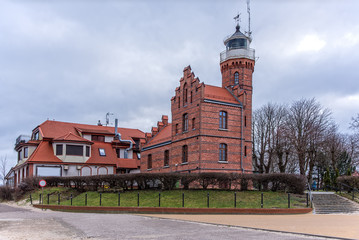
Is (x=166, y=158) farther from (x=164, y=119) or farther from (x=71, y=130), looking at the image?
(x=71, y=130)

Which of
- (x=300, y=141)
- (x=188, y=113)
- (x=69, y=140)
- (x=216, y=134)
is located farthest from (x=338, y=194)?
Answer: (x=69, y=140)

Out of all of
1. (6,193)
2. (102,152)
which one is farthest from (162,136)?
(6,193)

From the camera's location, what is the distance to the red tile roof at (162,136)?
1529 inches

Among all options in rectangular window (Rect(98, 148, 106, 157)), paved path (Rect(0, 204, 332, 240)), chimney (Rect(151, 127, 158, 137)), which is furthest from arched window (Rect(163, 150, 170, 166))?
paved path (Rect(0, 204, 332, 240))

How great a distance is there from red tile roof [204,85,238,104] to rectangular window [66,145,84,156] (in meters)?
17.3

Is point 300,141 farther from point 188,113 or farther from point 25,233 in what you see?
point 25,233

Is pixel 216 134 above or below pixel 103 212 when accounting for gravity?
above

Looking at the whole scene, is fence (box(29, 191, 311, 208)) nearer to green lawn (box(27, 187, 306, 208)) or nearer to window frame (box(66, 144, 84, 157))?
green lawn (box(27, 187, 306, 208))

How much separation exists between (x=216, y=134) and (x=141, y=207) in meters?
13.1

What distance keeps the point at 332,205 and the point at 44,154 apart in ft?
99.9

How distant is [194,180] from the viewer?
2506 cm

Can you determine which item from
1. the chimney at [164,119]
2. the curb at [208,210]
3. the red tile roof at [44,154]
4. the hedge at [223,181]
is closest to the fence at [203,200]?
the curb at [208,210]

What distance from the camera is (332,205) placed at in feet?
75.2

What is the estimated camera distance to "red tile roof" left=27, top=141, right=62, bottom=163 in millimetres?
39916
